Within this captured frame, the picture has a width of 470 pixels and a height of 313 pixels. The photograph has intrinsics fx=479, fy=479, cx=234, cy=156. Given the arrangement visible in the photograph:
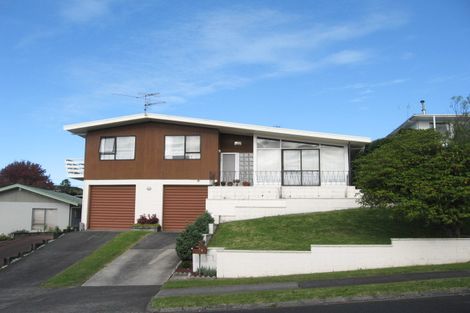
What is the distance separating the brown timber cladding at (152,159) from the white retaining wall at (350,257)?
35.3ft

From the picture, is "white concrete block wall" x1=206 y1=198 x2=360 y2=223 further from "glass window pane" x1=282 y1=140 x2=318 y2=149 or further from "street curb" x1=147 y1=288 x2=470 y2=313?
"street curb" x1=147 y1=288 x2=470 y2=313

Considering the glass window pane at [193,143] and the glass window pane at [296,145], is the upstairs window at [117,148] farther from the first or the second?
the glass window pane at [296,145]

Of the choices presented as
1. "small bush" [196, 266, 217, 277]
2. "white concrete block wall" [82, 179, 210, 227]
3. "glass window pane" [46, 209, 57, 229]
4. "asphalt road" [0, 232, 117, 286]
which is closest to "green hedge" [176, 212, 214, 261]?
"small bush" [196, 266, 217, 277]

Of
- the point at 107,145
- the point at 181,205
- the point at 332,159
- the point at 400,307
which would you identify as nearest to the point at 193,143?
the point at 181,205

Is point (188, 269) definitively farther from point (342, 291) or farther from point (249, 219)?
point (342, 291)

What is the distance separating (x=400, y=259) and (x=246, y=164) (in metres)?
13.0

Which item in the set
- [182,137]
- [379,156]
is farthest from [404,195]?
[182,137]

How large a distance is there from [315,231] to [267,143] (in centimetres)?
891

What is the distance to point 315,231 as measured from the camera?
18.4 metres

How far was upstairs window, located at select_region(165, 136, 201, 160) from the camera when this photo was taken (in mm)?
25844

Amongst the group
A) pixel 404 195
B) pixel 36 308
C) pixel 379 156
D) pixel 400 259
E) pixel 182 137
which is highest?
pixel 182 137

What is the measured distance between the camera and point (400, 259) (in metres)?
14.7

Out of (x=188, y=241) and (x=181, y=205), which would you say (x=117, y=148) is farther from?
(x=188, y=241)

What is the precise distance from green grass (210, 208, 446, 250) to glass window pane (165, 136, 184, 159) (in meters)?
6.56
